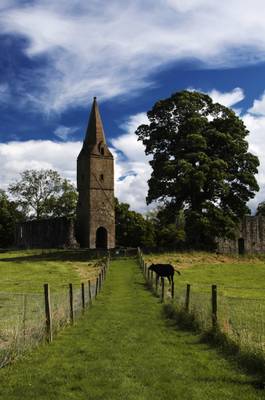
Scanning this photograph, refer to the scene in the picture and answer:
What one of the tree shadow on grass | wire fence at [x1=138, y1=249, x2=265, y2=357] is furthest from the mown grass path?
wire fence at [x1=138, y1=249, x2=265, y2=357]

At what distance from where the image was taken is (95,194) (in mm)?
56906

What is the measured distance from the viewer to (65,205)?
82625mm

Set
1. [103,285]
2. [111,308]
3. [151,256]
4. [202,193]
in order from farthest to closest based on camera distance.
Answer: [202,193]
[151,256]
[103,285]
[111,308]

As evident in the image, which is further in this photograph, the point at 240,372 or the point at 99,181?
the point at 99,181

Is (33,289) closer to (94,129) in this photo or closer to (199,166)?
(199,166)

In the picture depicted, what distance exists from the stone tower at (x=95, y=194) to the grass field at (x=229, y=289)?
53.0 feet

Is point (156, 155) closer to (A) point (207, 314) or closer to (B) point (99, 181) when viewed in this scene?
(B) point (99, 181)

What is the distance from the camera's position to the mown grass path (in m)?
7.71

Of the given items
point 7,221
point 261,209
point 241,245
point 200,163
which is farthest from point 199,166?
point 261,209

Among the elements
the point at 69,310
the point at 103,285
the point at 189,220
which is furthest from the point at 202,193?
the point at 69,310

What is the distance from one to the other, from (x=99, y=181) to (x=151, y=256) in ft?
61.9

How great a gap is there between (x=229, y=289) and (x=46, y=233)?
37.3 metres

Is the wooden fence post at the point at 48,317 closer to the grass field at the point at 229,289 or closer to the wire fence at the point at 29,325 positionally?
the wire fence at the point at 29,325

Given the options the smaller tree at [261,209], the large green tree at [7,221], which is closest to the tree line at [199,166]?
the large green tree at [7,221]
